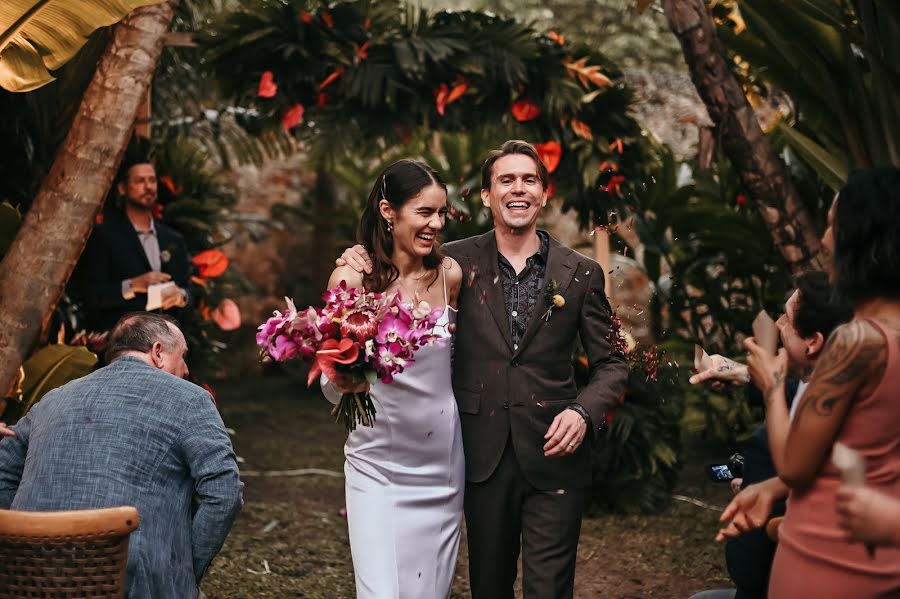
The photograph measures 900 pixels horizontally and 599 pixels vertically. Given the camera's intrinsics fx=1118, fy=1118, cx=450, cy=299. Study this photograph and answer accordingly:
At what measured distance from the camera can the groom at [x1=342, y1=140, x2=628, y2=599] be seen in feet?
13.1

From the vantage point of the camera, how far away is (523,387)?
404cm

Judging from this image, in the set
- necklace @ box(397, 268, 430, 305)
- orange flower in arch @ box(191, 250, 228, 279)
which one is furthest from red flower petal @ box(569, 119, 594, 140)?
necklace @ box(397, 268, 430, 305)

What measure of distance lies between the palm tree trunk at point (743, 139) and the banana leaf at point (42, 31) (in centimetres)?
281

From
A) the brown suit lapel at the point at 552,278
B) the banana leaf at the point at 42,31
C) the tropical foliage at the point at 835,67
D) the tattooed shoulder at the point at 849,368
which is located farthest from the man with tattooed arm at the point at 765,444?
the banana leaf at the point at 42,31

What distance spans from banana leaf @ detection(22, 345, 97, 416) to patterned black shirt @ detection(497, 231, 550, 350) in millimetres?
2317

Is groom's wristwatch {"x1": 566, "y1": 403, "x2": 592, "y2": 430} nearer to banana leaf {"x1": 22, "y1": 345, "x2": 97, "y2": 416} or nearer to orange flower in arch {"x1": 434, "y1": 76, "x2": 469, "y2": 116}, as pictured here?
banana leaf {"x1": 22, "y1": 345, "x2": 97, "y2": 416}

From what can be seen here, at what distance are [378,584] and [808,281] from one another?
1.71 m

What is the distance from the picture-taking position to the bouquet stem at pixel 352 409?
3666 millimetres

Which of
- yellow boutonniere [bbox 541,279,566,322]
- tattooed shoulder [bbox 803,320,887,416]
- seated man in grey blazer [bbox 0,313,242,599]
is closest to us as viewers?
tattooed shoulder [bbox 803,320,887,416]

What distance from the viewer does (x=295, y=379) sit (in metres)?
13.7

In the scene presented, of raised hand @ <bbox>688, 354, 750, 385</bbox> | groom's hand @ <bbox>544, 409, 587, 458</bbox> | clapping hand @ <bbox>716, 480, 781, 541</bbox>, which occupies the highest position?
raised hand @ <bbox>688, 354, 750, 385</bbox>

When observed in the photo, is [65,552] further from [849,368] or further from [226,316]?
[226,316]

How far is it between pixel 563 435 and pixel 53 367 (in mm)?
2819

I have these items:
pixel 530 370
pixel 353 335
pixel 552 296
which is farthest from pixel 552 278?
pixel 353 335
